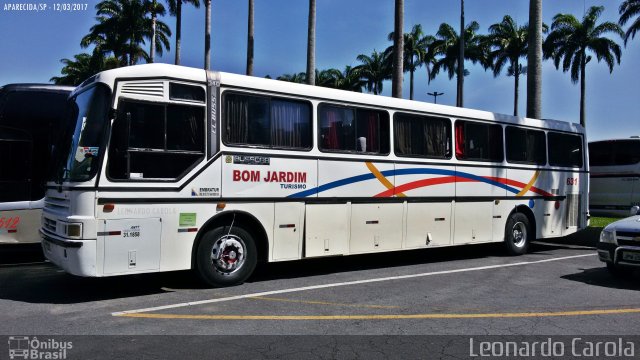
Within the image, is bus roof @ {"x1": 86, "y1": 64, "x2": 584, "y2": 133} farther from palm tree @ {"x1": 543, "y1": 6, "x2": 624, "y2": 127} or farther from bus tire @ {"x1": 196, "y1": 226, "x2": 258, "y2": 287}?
palm tree @ {"x1": 543, "y1": 6, "x2": 624, "y2": 127}

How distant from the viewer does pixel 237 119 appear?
7.80 meters

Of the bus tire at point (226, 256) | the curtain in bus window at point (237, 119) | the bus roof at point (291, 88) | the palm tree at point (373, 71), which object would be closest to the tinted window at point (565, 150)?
the bus roof at point (291, 88)

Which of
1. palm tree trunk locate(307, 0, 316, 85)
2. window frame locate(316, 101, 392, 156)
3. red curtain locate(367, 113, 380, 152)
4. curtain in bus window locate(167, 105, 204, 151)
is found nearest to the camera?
curtain in bus window locate(167, 105, 204, 151)

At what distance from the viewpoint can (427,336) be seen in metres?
5.45

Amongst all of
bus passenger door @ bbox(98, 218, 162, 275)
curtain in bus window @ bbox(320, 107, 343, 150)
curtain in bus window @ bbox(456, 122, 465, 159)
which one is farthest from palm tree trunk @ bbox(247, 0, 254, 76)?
bus passenger door @ bbox(98, 218, 162, 275)

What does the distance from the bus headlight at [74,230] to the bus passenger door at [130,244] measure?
236mm

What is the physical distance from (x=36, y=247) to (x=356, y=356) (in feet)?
25.3

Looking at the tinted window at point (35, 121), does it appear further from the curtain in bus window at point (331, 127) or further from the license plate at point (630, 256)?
the license plate at point (630, 256)

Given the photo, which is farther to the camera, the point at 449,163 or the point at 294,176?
the point at 449,163

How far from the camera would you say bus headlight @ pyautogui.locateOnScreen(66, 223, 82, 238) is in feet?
21.4

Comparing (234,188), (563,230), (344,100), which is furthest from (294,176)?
(563,230)

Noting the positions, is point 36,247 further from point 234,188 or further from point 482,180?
point 482,180

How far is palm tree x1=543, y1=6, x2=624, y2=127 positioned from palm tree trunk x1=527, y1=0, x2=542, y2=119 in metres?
26.7

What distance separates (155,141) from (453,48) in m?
43.5
